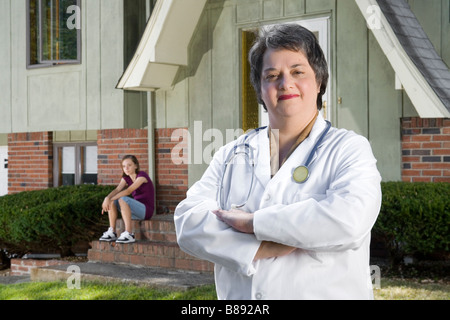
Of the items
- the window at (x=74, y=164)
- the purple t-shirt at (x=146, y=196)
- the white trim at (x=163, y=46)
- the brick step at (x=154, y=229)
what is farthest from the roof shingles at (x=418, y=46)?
the window at (x=74, y=164)

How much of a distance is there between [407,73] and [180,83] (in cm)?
394

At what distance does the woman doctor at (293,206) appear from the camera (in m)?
2.02

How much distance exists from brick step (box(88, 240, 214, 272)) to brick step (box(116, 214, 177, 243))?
0.38 feet

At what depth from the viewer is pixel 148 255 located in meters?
8.73

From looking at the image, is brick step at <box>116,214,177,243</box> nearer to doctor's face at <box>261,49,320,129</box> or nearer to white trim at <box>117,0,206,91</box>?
white trim at <box>117,0,206,91</box>

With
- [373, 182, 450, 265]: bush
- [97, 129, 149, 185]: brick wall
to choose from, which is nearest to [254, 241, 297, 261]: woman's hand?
[373, 182, 450, 265]: bush

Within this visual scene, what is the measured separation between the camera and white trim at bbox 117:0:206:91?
957 centimetres

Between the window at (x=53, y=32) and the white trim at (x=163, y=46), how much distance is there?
6.73 feet

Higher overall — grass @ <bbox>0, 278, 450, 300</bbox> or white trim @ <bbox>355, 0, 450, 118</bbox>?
white trim @ <bbox>355, 0, 450, 118</bbox>

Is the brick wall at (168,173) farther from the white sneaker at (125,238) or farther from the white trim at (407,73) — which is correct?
the white trim at (407,73)

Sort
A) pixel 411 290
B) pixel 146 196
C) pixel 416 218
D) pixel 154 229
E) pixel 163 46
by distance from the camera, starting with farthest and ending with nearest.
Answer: pixel 163 46, pixel 146 196, pixel 154 229, pixel 416 218, pixel 411 290

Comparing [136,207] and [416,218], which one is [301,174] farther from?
[136,207]

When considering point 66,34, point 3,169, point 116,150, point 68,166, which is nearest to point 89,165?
point 68,166

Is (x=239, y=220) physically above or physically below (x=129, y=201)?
above
